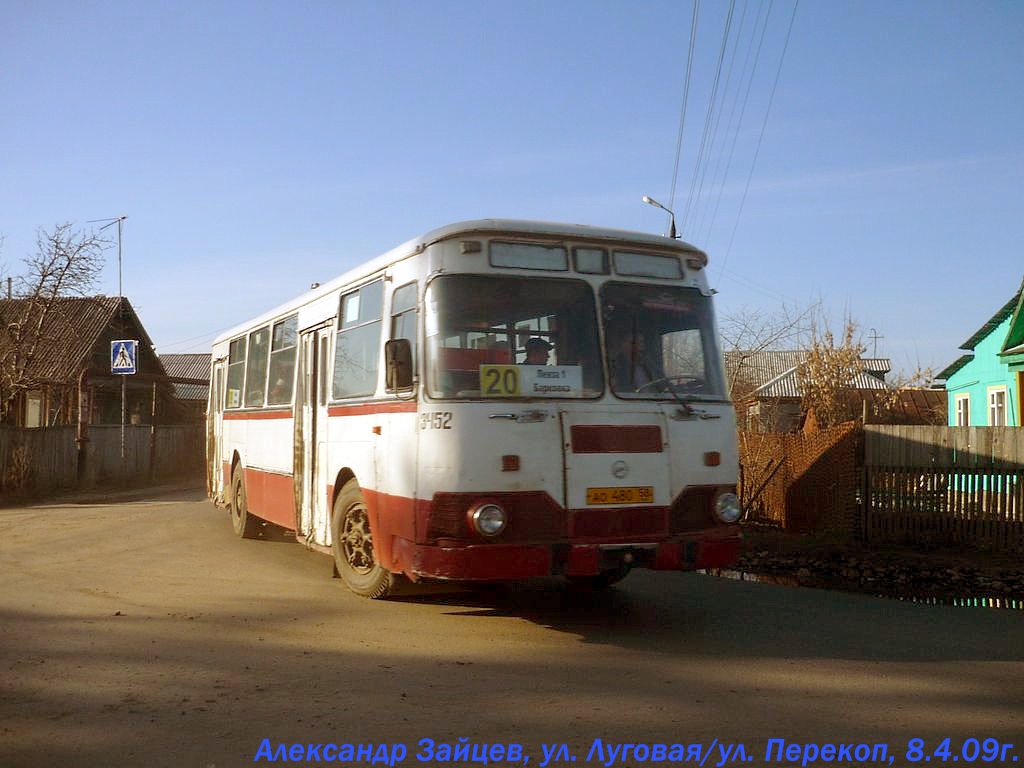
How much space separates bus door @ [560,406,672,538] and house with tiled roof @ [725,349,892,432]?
333 centimetres

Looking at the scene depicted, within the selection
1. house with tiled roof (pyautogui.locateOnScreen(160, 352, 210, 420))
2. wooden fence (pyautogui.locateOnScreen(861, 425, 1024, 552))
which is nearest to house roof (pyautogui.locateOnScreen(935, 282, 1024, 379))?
wooden fence (pyautogui.locateOnScreen(861, 425, 1024, 552))

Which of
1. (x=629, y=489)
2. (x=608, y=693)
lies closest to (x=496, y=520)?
(x=629, y=489)

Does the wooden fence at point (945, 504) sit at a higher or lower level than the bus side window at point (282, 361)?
lower

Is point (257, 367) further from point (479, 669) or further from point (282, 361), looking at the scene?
point (479, 669)

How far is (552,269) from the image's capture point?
8008 millimetres

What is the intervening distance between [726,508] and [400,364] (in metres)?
2.76

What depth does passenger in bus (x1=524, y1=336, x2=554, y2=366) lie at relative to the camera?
25.7 ft

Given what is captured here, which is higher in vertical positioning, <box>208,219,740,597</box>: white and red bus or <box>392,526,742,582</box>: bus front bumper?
<box>208,219,740,597</box>: white and red bus

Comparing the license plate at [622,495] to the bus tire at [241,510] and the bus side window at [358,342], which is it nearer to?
the bus side window at [358,342]

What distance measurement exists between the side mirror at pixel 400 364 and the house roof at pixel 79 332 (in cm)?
2681

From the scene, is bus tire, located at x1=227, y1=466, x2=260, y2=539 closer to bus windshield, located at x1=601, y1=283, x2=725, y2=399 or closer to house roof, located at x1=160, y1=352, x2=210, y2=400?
bus windshield, located at x1=601, y1=283, x2=725, y2=399

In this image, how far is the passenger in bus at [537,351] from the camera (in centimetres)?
783

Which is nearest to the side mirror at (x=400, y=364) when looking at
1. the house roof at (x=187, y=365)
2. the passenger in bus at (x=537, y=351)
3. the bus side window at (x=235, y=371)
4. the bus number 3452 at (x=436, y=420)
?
the bus number 3452 at (x=436, y=420)

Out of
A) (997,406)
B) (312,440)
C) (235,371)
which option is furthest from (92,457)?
(997,406)
